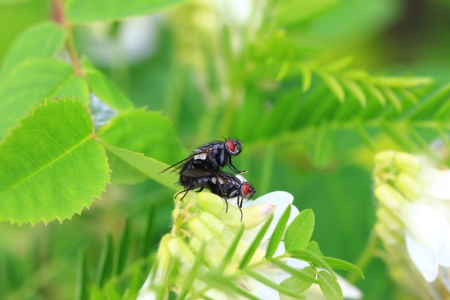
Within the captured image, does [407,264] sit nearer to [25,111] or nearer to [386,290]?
[386,290]

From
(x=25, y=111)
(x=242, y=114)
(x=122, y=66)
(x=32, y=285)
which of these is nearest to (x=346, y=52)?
(x=122, y=66)

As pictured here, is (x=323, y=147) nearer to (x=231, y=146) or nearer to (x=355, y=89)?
(x=355, y=89)

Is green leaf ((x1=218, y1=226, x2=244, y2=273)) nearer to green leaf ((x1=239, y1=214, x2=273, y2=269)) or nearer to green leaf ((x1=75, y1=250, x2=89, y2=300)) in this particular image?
green leaf ((x1=239, y1=214, x2=273, y2=269))

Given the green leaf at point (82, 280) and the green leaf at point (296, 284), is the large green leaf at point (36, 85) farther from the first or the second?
the green leaf at point (296, 284)

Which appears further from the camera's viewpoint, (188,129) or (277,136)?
(188,129)

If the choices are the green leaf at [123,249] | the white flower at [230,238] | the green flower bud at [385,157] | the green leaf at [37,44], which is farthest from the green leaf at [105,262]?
the green flower bud at [385,157]

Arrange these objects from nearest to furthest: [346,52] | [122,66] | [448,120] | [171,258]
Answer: [171,258], [448,120], [122,66], [346,52]
